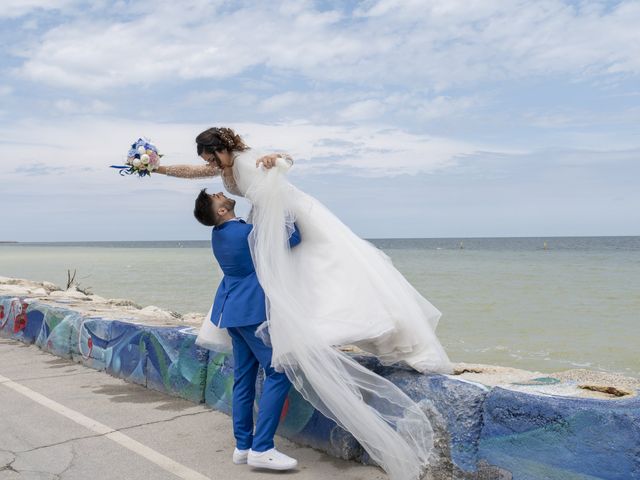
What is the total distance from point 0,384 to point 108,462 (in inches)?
109

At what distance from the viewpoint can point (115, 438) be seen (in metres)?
4.83

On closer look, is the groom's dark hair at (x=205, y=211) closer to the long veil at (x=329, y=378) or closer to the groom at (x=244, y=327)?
the groom at (x=244, y=327)

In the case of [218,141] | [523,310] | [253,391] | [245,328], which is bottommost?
[523,310]

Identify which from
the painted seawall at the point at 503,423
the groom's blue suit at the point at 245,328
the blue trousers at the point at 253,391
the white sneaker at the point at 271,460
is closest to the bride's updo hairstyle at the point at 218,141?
the groom's blue suit at the point at 245,328

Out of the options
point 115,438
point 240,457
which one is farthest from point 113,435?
point 240,457

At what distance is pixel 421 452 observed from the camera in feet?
12.0

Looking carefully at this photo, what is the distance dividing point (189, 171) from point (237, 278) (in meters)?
0.93

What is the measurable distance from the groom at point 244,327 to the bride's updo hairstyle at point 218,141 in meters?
0.29

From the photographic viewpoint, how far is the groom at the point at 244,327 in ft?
13.3

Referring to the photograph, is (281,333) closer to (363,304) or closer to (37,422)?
(363,304)

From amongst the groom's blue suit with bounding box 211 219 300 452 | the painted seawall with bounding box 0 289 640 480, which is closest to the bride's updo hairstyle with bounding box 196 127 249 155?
the groom's blue suit with bounding box 211 219 300 452

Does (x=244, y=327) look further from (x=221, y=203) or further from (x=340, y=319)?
(x=221, y=203)

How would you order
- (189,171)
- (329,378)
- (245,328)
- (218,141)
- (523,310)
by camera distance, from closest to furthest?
(329,378), (245,328), (218,141), (189,171), (523,310)

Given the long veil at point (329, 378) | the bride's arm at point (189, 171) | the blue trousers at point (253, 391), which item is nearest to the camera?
the long veil at point (329, 378)
